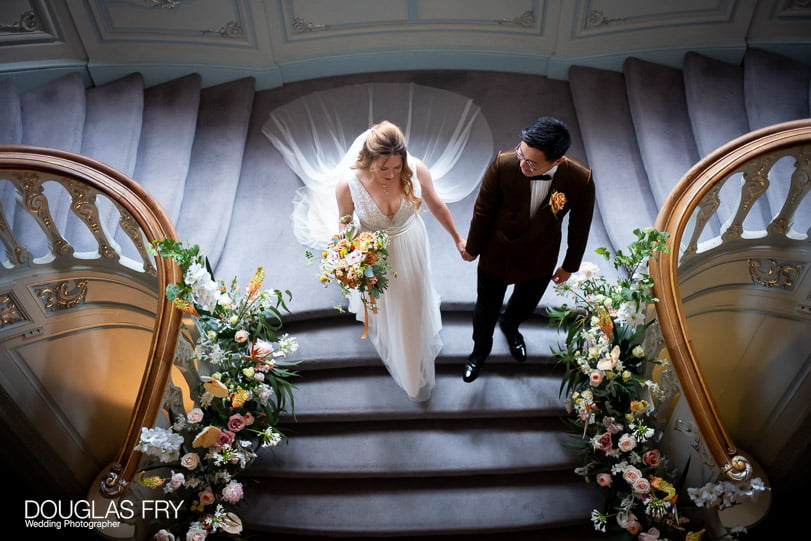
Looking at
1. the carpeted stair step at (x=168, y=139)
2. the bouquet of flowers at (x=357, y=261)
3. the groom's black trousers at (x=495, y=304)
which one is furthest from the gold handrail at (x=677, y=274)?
the carpeted stair step at (x=168, y=139)

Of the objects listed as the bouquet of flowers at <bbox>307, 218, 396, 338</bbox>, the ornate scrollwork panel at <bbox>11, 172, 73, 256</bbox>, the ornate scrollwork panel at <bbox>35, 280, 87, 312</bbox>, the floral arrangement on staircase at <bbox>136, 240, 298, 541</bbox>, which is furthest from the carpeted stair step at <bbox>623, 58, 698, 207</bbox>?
the ornate scrollwork panel at <bbox>35, 280, 87, 312</bbox>

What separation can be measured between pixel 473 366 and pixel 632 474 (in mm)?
1131

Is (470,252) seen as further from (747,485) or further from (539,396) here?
(747,485)

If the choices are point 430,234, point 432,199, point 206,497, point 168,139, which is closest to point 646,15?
point 430,234

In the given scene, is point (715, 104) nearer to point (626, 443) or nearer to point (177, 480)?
point (626, 443)

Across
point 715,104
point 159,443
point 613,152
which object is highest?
point 715,104

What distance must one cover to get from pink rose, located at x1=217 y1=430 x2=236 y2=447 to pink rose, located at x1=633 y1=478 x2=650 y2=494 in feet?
7.61

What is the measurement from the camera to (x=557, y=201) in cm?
274

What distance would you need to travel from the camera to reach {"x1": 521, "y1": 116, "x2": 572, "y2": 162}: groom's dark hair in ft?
8.08

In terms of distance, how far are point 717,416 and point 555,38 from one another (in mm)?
3396

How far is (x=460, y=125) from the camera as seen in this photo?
4.71 m

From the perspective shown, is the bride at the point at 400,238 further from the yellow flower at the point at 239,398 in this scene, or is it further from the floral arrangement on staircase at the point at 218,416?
the yellow flower at the point at 239,398

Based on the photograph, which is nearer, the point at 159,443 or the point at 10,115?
the point at 159,443

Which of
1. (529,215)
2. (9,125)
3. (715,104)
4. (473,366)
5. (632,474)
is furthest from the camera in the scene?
(715,104)
